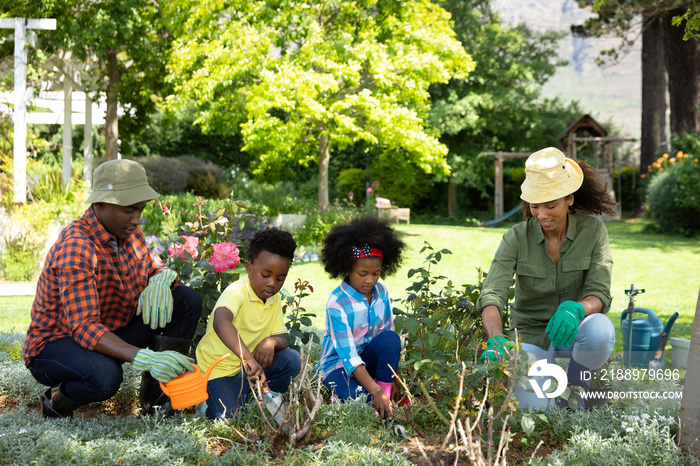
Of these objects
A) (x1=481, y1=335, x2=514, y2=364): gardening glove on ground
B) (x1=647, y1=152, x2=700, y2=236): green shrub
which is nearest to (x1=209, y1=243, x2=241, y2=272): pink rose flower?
(x1=481, y1=335, x2=514, y2=364): gardening glove on ground

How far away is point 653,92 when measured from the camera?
16.4 metres

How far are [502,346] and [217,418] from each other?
127 centimetres

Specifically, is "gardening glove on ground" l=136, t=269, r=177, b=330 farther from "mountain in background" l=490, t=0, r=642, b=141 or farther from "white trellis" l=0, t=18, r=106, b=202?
"mountain in background" l=490, t=0, r=642, b=141

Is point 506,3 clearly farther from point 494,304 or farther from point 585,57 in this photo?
point 494,304

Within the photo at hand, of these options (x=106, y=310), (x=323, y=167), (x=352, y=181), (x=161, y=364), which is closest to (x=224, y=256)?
(x=106, y=310)

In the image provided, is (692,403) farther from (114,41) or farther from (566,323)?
(114,41)

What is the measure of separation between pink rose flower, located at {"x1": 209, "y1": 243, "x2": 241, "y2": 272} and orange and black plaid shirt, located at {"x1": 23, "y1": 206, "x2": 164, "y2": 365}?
37 centimetres

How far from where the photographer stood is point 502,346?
239cm

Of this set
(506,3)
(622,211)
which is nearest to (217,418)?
(622,211)

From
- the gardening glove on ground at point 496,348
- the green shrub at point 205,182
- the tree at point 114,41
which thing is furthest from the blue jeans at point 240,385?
the green shrub at point 205,182

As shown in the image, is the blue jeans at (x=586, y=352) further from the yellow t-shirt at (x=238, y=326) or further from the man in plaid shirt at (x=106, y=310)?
the man in plaid shirt at (x=106, y=310)

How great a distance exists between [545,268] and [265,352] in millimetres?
1458

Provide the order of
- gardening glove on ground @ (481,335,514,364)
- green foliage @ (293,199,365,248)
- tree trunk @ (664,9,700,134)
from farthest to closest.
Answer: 1. tree trunk @ (664,9,700,134)
2. green foliage @ (293,199,365,248)
3. gardening glove on ground @ (481,335,514,364)

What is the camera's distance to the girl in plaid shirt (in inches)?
116
